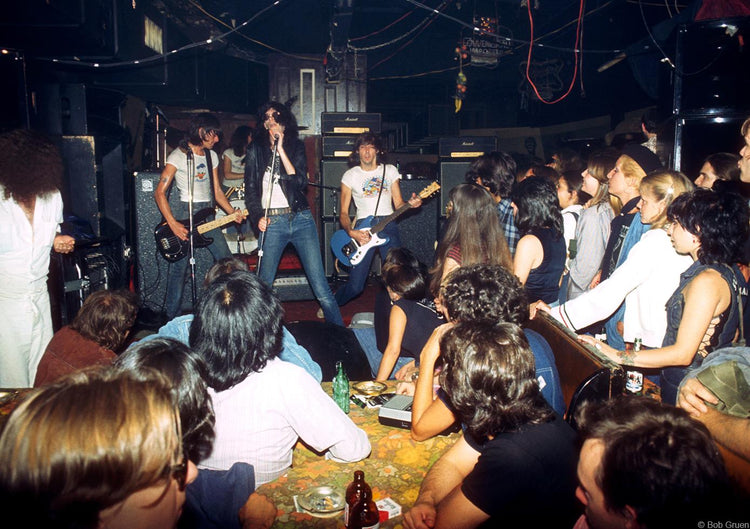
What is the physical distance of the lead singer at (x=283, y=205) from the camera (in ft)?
15.6

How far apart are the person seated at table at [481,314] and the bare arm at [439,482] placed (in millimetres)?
220

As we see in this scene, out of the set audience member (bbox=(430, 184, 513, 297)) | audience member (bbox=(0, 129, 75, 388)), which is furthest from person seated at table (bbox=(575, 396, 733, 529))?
audience member (bbox=(0, 129, 75, 388))

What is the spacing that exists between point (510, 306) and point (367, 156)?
12.7ft

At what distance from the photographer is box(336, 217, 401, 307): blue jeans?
5.68 meters

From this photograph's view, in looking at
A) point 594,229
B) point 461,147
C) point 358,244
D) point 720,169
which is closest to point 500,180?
point 594,229

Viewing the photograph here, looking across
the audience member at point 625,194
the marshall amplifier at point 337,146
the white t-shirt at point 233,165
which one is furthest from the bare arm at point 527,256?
the white t-shirt at point 233,165

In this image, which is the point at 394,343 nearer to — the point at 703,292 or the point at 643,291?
the point at 643,291

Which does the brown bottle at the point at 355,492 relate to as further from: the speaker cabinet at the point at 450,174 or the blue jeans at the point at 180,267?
the speaker cabinet at the point at 450,174

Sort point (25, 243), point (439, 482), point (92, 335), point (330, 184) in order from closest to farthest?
point (439, 482)
point (92, 335)
point (25, 243)
point (330, 184)

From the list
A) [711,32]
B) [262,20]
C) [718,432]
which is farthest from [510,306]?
[262,20]

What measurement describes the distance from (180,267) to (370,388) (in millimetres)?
3620

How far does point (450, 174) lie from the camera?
729cm

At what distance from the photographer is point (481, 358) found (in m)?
1.59

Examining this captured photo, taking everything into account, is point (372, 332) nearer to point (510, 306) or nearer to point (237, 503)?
point (510, 306)
